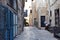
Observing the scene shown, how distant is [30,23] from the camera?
4275 cm

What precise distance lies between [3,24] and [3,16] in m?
0.33

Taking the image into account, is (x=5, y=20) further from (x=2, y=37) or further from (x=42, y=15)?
(x=42, y=15)

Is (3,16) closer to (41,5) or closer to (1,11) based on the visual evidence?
(1,11)

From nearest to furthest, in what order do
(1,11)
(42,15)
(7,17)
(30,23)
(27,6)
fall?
(1,11), (7,17), (42,15), (30,23), (27,6)

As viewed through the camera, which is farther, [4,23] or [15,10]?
[15,10]

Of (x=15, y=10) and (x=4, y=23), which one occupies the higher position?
(x=15, y=10)

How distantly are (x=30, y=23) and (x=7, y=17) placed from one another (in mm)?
36016

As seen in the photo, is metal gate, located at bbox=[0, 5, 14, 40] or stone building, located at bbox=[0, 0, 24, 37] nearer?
metal gate, located at bbox=[0, 5, 14, 40]

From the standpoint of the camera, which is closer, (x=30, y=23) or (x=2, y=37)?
(x=2, y=37)

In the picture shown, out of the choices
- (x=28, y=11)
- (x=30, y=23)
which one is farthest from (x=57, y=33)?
(x=28, y=11)

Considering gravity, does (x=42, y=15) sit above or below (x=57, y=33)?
above

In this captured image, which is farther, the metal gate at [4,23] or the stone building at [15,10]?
the stone building at [15,10]

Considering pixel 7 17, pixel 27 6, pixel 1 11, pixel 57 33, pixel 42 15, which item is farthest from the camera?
pixel 27 6

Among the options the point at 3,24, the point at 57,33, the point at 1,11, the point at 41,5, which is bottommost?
the point at 57,33
